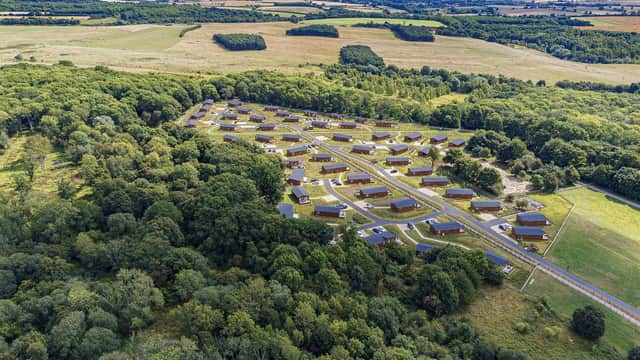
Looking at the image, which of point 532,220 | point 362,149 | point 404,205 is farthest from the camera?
point 362,149

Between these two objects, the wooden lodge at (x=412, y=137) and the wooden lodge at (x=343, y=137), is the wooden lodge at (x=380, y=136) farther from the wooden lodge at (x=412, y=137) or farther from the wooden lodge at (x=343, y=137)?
the wooden lodge at (x=343, y=137)

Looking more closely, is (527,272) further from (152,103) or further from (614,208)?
(152,103)

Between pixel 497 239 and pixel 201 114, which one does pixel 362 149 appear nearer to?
pixel 497 239

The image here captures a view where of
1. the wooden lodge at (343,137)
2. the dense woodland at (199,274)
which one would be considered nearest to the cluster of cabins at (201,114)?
the dense woodland at (199,274)

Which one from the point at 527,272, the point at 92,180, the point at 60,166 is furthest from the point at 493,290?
the point at 60,166

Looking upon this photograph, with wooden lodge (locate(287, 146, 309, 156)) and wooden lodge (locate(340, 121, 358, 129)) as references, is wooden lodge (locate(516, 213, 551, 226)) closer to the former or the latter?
wooden lodge (locate(287, 146, 309, 156))

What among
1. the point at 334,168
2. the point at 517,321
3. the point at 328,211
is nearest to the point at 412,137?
the point at 334,168
